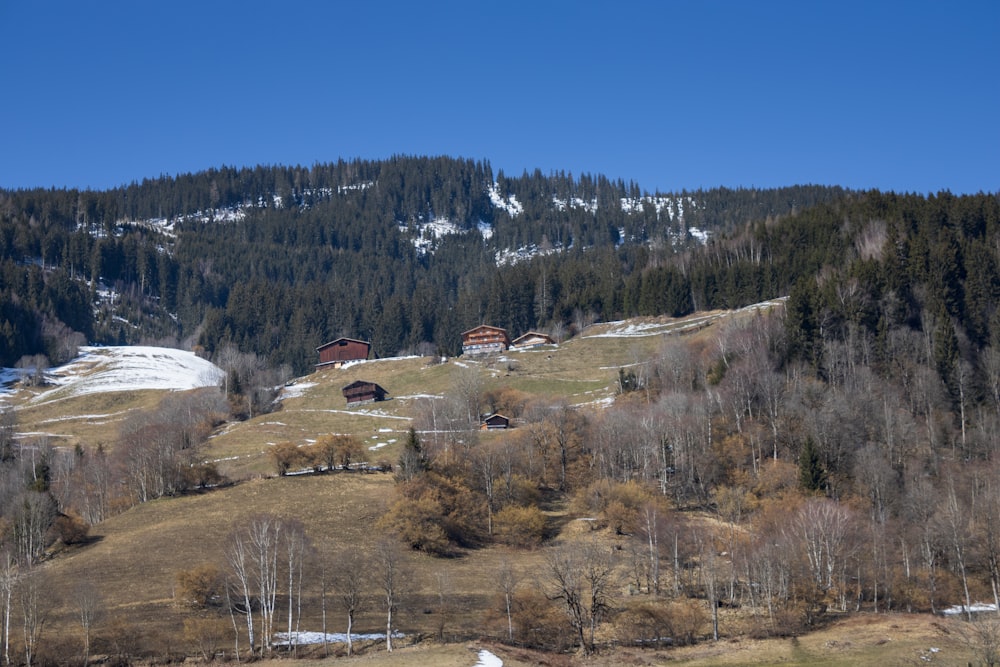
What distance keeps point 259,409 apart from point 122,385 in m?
40.2

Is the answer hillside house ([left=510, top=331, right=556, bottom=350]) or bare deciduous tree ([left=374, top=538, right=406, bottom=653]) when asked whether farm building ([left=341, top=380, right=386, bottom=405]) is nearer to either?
hillside house ([left=510, top=331, right=556, bottom=350])

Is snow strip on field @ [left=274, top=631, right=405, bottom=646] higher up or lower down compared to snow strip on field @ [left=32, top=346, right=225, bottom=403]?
lower down

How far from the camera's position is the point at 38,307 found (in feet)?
641

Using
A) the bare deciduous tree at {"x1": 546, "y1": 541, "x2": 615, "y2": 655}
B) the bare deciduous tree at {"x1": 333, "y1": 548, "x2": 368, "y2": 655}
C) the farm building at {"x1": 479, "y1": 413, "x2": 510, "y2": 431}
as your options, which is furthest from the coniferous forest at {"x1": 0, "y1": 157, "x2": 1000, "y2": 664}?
the bare deciduous tree at {"x1": 333, "y1": 548, "x2": 368, "y2": 655}

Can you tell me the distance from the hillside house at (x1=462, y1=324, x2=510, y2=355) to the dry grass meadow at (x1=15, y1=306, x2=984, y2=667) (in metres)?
22.5

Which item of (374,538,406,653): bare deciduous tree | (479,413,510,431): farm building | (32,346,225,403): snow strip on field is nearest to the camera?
(374,538,406,653): bare deciduous tree

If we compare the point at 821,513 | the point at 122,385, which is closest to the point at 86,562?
the point at 821,513

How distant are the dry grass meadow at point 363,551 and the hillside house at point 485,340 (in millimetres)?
22534

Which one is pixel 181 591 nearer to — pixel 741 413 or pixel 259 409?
pixel 741 413

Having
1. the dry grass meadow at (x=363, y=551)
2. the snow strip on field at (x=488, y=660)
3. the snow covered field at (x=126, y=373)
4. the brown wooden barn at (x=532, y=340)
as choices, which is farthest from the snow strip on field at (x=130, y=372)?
the snow strip on field at (x=488, y=660)

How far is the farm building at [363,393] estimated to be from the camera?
132500 mm

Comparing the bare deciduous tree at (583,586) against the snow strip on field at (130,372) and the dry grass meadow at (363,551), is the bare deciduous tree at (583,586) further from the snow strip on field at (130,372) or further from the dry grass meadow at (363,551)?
the snow strip on field at (130,372)

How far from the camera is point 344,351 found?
16950 cm

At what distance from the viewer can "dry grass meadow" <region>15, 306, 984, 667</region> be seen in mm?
48375
